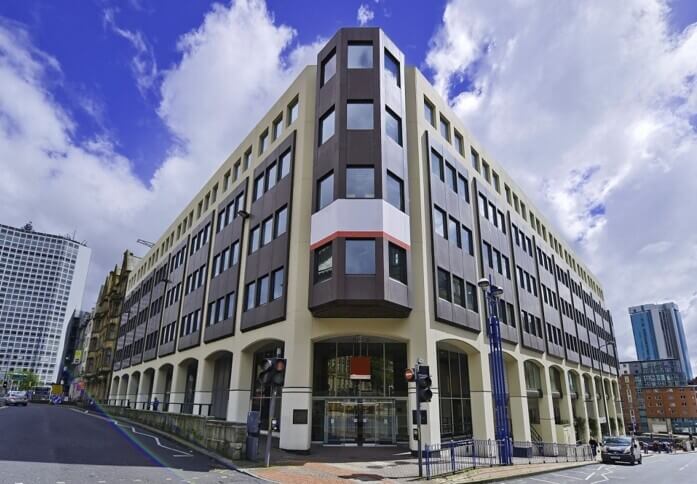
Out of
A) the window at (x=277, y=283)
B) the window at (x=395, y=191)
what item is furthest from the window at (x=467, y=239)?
the window at (x=277, y=283)

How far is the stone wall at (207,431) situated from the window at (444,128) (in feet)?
68.5

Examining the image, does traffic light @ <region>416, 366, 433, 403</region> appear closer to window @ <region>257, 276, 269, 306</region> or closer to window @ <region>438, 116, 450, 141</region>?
window @ <region>257, 276, 269, 306</region>

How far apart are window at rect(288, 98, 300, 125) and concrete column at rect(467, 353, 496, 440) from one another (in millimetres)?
17738

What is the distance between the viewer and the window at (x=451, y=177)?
26.7 metres

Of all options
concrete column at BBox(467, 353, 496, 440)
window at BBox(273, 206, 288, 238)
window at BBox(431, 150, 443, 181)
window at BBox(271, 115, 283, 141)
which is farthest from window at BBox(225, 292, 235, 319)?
concrete column at BBox(467, 353, 496, 440)

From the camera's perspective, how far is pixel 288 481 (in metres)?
12.3

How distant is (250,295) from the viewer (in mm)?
26594

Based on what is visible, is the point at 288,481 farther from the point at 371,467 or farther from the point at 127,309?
the point at 127,309

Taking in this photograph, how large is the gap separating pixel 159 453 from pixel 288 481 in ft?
21.3

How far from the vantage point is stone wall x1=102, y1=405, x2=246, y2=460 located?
50.0ft

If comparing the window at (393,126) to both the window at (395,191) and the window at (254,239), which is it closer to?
the window at (395,191)

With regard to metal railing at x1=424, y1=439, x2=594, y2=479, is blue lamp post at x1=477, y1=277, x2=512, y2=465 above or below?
above

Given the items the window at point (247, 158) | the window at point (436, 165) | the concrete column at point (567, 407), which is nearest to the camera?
the window at point (436, 165)

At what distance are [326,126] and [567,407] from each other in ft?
111
